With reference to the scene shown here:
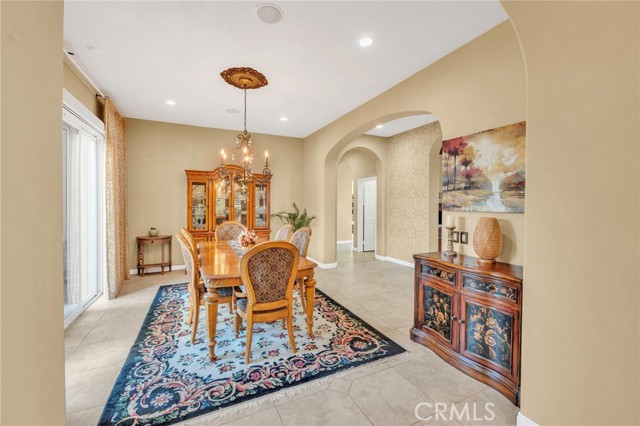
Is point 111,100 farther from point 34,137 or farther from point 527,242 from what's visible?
point 527,242

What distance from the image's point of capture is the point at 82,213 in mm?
3643

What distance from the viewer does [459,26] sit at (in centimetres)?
238

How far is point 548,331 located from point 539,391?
367 mm

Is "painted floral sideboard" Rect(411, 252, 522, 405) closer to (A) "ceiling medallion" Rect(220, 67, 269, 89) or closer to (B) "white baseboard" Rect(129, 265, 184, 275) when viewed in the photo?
(A) "ceiling medallion" Rect(220, 67, 269, 89)

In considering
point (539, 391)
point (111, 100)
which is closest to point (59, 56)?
point (539, 391)

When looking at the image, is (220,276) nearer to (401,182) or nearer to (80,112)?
(80,112)

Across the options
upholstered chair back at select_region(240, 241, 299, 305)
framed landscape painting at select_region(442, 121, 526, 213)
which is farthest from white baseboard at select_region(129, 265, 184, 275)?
framed landscape painting at select_region(442, 121, 526, 213)

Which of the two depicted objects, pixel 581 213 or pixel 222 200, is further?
pixel 222 200

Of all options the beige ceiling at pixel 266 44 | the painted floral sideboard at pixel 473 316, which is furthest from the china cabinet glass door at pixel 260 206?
the painted floral sideboard at pixel 473 316

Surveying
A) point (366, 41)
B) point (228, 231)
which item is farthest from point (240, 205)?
point (366, 41)

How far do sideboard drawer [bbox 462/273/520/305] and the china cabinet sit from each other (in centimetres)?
435

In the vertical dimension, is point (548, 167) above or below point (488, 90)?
below

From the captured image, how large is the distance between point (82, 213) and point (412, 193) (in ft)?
18.1

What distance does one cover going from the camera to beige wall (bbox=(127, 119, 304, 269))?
513 cm
